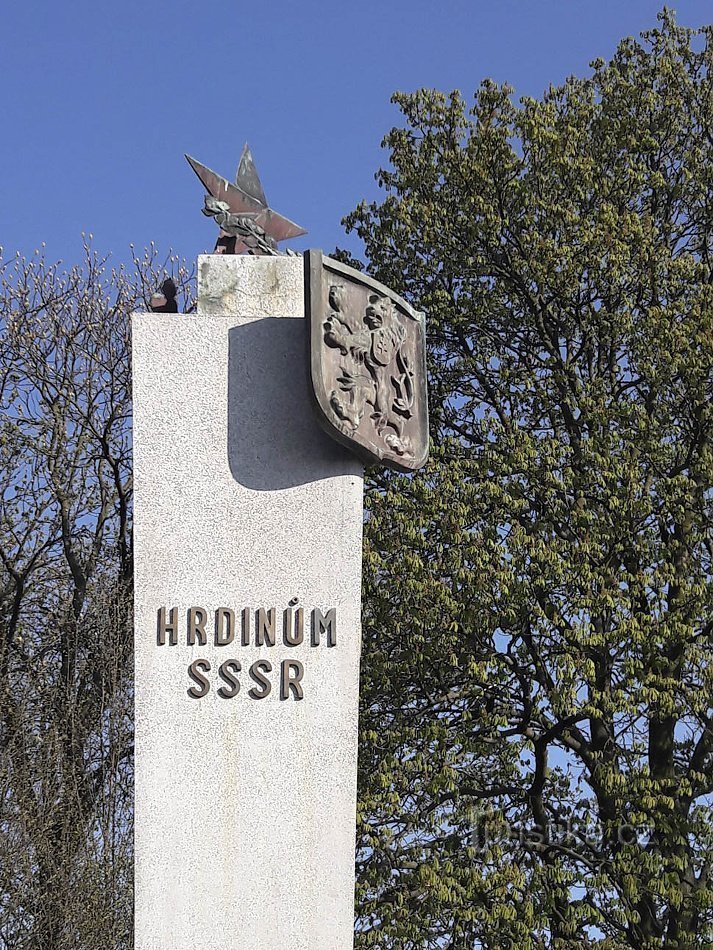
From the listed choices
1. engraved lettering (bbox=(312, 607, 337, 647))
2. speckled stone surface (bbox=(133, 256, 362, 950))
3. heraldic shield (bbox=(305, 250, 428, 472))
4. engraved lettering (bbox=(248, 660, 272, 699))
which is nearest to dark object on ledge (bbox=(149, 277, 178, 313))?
speckled stone surface (bbox=(133, 256, 362, 950))

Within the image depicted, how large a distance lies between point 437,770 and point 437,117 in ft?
22.3

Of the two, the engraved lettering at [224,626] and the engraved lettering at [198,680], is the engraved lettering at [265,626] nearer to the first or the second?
the engraved lettering at [224,626]

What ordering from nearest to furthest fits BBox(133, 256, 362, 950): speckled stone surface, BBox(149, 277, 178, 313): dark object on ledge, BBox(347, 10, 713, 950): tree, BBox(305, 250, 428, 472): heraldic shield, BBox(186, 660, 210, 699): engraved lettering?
BBox(133, 256, 362, 950): speckled stone surface, BBox(186, 660, 210, 699): engraved lettering, BBox(305, 250, 428, 472): heraldic shield, BBox(149, 277, 178, 313): dark object on ledge, BBox(347, 10, 713, 950): tree

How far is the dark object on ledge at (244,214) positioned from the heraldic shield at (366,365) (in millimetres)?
548

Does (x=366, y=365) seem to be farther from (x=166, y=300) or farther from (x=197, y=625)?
(x=197, y=625)

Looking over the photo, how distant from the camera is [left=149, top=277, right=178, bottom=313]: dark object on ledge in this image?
597cm

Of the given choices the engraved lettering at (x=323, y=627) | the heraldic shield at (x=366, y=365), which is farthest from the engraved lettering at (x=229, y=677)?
the heraldic shield at (x=366, y=365)

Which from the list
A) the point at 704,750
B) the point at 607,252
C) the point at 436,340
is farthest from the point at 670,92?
the point at 704,750

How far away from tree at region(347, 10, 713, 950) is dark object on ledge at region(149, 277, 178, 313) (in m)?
5.86

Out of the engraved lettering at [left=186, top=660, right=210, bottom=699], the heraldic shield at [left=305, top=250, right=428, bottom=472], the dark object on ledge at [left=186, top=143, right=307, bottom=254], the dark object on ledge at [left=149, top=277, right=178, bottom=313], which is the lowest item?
the engraved lettering at [left=186, top=660, right=210, bottom=699]

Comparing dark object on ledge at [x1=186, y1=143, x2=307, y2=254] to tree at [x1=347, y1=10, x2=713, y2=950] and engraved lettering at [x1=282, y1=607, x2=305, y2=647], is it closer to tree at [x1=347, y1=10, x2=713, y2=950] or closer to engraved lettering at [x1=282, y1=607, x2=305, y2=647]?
engraved lettering at [x1=282, y1=607, x2=305, y2=647]

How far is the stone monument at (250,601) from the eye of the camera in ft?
17.8

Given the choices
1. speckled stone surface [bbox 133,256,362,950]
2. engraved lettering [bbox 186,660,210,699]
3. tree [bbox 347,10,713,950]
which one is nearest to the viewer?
speckled stone surface [bbox 133,256,362,950]

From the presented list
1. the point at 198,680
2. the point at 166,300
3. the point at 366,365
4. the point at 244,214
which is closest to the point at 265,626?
the point at 198,680
